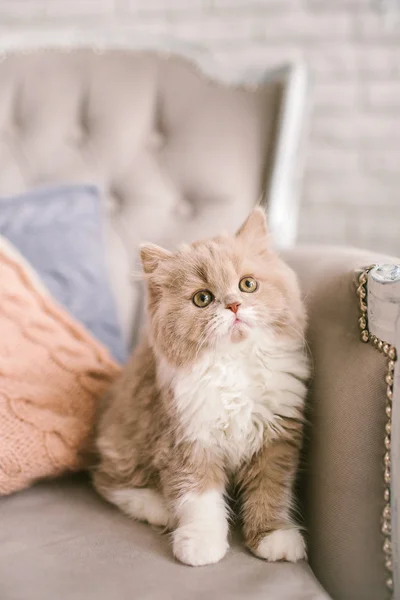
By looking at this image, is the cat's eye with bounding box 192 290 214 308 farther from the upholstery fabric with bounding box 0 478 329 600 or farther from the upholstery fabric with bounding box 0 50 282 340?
the upholstery fabric with bounding box 0 50 282 340

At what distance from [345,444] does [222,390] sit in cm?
21

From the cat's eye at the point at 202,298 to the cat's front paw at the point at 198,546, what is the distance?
35 cm

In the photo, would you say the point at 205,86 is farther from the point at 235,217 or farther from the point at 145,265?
the point at 145,265

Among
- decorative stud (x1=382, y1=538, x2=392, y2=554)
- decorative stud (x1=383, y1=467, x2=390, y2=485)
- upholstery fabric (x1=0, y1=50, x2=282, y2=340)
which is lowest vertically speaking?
decorative stud (x1=382, y1=538, x2=392, y2=554)

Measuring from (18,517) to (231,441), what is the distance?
1.28ft

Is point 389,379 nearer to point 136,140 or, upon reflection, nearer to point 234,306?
point 234,306

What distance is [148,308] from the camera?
980 millimetres

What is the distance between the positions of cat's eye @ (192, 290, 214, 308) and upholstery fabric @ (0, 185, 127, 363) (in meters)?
0.47

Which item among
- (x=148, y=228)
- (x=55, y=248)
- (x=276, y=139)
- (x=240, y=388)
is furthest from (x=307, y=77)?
(x=240, y=388)

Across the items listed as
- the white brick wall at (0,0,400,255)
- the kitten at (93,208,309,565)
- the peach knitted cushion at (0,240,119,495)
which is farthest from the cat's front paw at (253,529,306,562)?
the white brick wall at (0,0,400,255)

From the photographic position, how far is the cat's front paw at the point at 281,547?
0.81m

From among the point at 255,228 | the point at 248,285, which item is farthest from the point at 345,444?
the point at 255,228

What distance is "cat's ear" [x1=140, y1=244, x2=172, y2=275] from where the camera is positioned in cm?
97

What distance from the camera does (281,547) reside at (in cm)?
81
